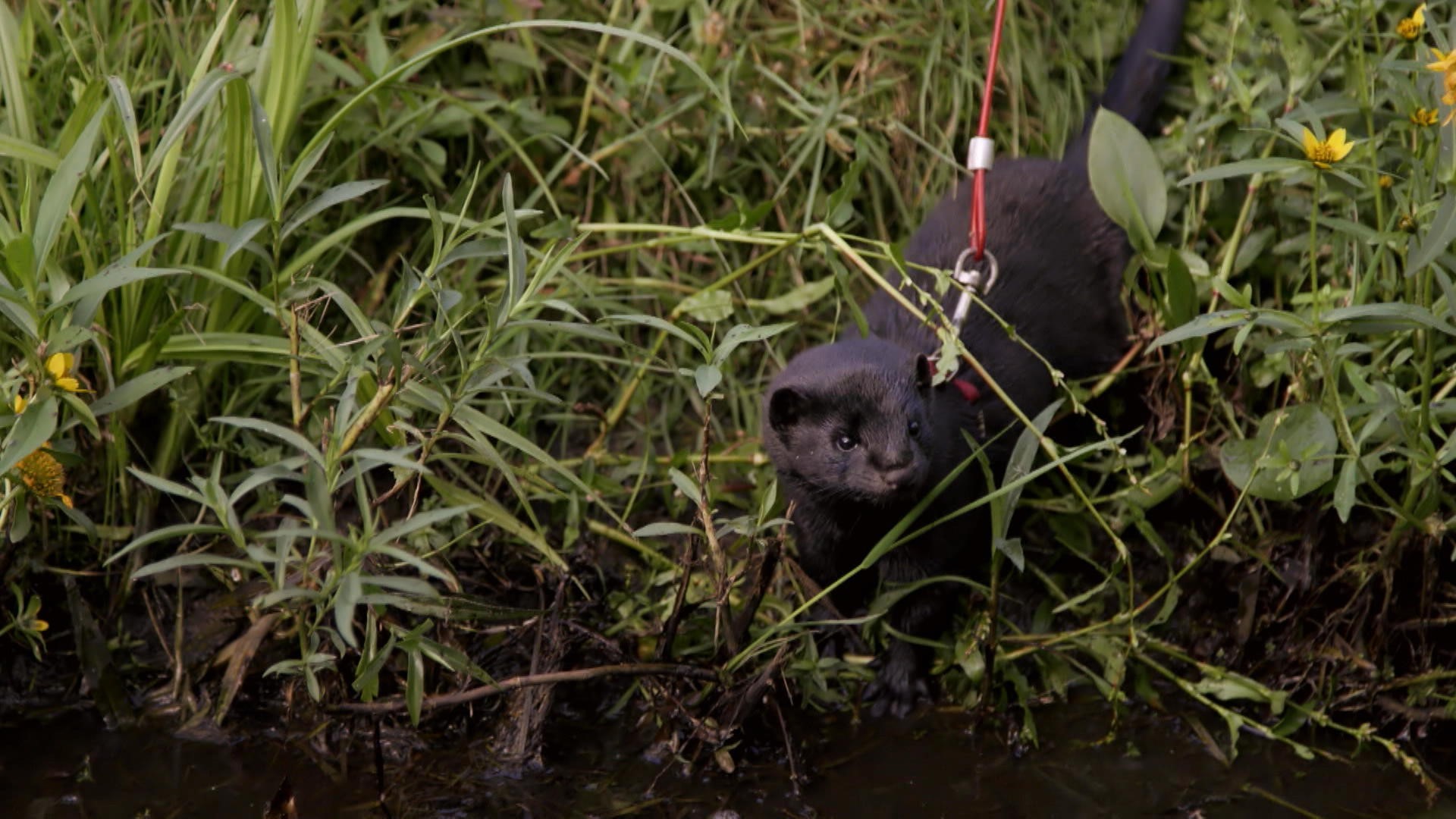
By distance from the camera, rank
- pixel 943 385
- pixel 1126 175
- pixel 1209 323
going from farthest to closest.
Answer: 1. pixel 943 385
2. pixel 1126 175
3. pixel 1209 323

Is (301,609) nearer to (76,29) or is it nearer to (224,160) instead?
(224,160)

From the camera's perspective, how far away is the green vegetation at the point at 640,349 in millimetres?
3049

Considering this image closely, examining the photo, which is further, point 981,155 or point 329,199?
point 981,155

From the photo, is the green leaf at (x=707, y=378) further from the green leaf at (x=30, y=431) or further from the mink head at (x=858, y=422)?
the green leaf at (x=30, y=431)

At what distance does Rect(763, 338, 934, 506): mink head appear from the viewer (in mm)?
3264

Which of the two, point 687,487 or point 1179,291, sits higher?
point 1179,291

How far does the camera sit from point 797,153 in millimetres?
4668

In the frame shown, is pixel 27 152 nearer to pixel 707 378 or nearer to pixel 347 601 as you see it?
pixel 347 601

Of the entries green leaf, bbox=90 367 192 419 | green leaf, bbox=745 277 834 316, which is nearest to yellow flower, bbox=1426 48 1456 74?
green leaf, bbox=745 277 834 316

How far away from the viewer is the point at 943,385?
3.67 m

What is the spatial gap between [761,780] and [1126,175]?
1.68 m

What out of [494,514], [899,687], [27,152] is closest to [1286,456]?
[899,687]

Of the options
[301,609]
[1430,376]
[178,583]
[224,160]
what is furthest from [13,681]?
[1430,376]

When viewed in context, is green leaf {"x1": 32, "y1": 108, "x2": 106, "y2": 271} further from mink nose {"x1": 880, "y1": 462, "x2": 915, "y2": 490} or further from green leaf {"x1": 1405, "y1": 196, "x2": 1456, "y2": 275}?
green leaf {"x1": 1405, "y1": 196, "x2": 1456, "y2": 275}
